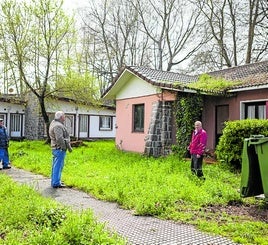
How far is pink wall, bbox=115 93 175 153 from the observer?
1573cm

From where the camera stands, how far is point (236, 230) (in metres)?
4.80

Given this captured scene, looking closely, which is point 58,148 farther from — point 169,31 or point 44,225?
point 169,31

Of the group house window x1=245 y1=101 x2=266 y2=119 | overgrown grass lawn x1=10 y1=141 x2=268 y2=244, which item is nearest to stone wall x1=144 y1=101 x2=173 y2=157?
house window x1=245 y1=101 x2=266 y2=119

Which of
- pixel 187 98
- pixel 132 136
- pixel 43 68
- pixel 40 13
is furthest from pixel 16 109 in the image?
pixel 187 98

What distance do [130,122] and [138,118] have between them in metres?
0.59

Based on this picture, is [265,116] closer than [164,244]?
No

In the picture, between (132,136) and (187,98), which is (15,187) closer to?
(187,98)

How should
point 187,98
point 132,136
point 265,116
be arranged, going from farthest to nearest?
point 132,136 < point 187,98 < point 265,116

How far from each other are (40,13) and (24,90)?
5771 mm

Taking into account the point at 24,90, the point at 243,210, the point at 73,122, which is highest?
the point at 24,90

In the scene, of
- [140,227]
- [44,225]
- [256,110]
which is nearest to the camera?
[44,225]

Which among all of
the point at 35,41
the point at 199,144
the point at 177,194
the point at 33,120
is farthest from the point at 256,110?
the point at 33,120

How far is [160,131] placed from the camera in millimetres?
14789

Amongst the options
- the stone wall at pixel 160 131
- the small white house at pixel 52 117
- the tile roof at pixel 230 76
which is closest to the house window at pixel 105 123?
the small white house at pixel 52 117
